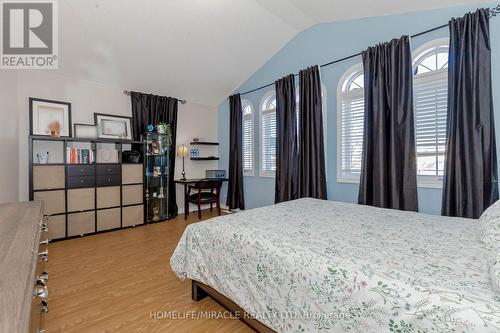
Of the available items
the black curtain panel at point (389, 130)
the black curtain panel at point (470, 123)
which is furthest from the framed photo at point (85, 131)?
the black curtain panel at point (470, 123)

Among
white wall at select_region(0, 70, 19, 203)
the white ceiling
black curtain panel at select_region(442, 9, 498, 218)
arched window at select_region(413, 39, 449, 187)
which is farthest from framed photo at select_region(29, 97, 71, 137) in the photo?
black curtain panel at select_region(442, 9, 498, 218)

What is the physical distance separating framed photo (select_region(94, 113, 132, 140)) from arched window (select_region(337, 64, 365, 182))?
339 centimetres

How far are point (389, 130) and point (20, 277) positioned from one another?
10.6 ft

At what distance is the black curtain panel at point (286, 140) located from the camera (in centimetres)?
385

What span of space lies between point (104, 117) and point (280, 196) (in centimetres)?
313

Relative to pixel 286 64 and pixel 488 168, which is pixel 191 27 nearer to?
pixel 286 64

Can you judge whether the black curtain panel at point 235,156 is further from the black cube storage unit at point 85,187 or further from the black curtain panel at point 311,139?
the black cube storage unit at point 85,187

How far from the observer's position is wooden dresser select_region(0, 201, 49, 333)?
56 centimetres

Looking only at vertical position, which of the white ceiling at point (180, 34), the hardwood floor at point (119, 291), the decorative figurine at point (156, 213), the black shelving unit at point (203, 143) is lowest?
the hardwood floor at point (119, 291)

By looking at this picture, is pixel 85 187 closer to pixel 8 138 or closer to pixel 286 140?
pixel 8 138

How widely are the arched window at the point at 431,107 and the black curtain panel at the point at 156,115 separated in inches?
152

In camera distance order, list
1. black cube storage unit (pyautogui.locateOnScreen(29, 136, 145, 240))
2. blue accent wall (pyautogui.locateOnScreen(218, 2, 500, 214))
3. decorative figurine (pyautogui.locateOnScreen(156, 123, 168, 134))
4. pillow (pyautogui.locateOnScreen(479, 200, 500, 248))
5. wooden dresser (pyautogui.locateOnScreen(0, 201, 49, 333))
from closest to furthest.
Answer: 1. wooden dresser (pyautogui.locateOnScreen(0, 201, 49, 333))
2. pillow (pyautogui.locateOnScreen(479, 200, 500, 248))
3. blue accent wall (pyautogui.locateOnScreen(218, 2, 500, 214))
4. black cube storage unit (pyautogui.locateOnScreen(29, 136, 145, 240))
5. decorative figurine (pyautogui.locateOnScreen(156, 123, 168, 134))

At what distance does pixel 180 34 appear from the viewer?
10.9 feet

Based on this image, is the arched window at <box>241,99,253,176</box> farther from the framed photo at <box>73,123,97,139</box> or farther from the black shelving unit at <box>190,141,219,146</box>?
the framed photo at <box>73,123,97,139</box>
